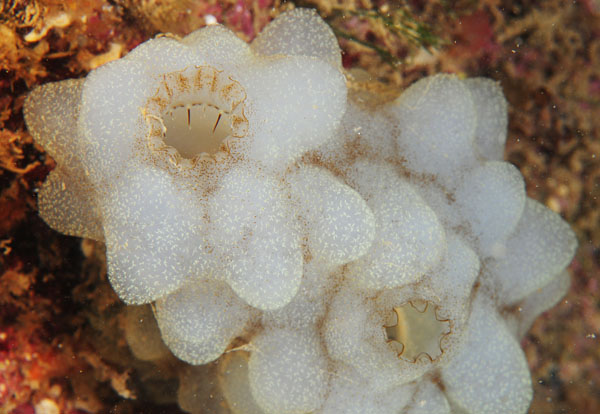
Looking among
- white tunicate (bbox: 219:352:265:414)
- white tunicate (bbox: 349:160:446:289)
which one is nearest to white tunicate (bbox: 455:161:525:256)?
white tunicate (bbox: 349:160:446:289)

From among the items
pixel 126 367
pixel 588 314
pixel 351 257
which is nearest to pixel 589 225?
pixel 588 314

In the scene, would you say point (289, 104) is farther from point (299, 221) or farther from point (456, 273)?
point (456, 273)

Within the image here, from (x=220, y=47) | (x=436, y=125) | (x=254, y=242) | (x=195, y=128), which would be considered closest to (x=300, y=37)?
(x=220, y=47)

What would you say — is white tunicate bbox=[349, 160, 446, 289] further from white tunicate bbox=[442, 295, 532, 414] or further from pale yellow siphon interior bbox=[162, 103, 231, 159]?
pale yellow siphon interior bbox=[162, 103, 231, 159]

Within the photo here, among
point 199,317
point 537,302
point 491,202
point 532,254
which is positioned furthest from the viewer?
point 537,302

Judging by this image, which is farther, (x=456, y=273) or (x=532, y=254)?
(x=532, y=254)

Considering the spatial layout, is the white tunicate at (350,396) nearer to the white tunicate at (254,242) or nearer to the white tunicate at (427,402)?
the white tunicate at (427,402)
